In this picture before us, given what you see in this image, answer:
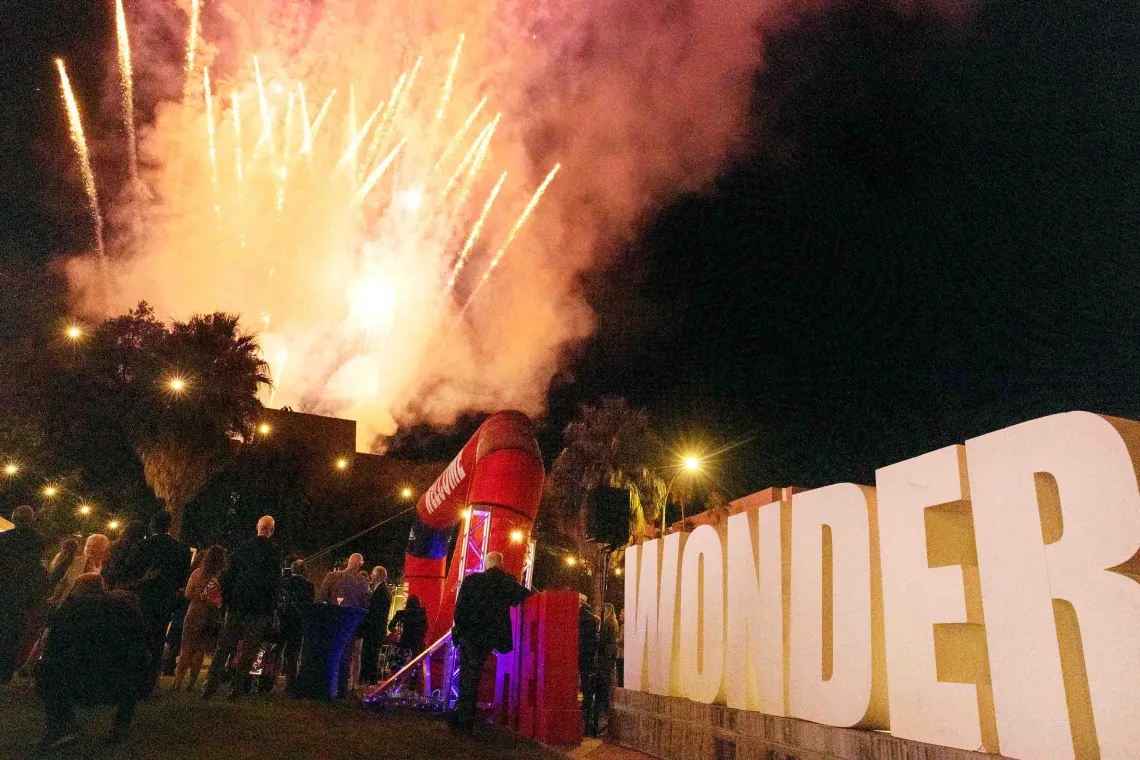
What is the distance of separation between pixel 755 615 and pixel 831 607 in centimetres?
87

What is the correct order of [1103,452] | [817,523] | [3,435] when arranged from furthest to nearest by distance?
[3,435] → [817,523] → [1103,452]

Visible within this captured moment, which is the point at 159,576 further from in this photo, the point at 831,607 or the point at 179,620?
the point at 831,607

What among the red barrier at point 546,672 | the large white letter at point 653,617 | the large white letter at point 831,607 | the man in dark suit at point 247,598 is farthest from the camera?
the man in dark suit at point 247,598

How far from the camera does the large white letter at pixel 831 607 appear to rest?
478 cm

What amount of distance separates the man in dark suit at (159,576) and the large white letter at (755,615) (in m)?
5.21

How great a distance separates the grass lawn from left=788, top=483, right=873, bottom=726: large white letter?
7.32ft

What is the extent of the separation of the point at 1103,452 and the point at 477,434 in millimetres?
9336

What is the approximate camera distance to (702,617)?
22.2 feet

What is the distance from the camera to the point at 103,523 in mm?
24172

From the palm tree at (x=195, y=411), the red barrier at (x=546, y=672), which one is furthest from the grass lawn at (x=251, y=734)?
the palm tree at (x=195, y=411)

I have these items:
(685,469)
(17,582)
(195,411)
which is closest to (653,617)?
(17,582)

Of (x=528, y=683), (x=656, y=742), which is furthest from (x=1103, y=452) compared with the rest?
(x=528, y=683)

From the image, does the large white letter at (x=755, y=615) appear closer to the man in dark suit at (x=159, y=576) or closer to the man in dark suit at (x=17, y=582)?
the man in dark suit at (x=159, y=576)

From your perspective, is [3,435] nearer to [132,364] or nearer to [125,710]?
[132,364]
